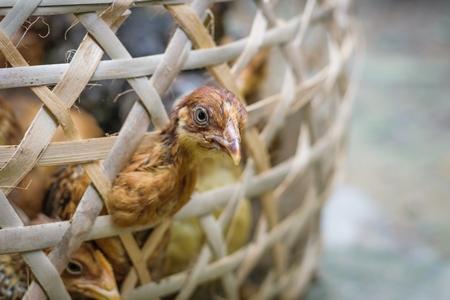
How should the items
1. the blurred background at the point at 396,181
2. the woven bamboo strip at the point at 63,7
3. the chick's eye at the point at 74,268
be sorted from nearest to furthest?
the woven bamboo strip at the point at 63,7
the chick's eye at the point at 74,268
the blurred background at the point at 396,181

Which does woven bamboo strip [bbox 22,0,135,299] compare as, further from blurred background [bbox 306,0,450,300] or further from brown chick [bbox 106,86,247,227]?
blurred background [bbox 306,0,450,300]

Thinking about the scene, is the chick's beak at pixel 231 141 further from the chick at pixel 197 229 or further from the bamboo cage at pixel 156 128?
the chick at pixel 197 229

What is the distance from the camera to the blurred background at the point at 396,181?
4.01 ft

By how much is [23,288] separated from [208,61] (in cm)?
34

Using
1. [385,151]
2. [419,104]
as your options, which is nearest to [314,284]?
[385,151]

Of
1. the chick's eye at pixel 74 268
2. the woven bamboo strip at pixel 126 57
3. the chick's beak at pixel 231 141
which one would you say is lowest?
the chick's eye at pixel 74 268

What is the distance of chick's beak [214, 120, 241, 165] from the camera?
0.50 metres

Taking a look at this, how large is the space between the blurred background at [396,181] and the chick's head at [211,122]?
72 centimetres

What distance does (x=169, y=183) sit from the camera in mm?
579

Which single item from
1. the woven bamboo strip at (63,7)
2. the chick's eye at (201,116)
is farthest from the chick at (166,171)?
the woven bamboo strip at (63,7)

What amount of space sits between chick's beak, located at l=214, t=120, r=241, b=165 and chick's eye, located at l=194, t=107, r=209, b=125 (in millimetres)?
22

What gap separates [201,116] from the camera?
0.53 m

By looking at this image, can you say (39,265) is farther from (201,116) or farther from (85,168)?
(201,116)

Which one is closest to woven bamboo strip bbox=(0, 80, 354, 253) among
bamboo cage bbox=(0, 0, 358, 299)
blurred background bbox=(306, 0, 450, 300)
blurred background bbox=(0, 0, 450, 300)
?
bamboo cage bbox=(0, 0, 358, 299)
